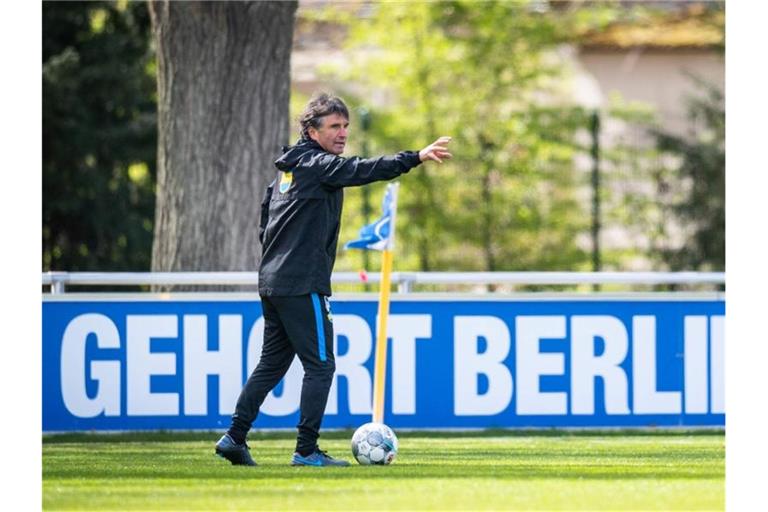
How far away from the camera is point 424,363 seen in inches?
444

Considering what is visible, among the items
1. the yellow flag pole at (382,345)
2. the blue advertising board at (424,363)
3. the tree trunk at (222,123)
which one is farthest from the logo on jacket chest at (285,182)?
the tree trunk at (222,123)

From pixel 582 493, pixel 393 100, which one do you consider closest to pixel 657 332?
pixel 582 493

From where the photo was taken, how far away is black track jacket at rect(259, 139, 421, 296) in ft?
27.0

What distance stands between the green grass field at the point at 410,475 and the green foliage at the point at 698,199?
9916 millimetres

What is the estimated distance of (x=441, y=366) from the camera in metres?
11.3

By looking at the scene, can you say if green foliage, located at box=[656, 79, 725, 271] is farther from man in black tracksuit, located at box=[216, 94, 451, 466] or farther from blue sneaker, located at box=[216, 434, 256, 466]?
blue sneaker, located at box=[216, 434, 256, 466]

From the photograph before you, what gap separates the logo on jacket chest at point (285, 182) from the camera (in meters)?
8.33

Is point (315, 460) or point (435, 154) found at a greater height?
point (435, 154)

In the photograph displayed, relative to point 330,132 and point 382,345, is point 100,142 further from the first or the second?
point 330,132

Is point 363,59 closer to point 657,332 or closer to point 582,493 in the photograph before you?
point 657,332

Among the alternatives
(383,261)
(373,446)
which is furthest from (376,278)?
(373,446)

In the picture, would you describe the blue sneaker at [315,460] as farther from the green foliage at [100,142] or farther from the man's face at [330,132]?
the green foliage at [100,142]

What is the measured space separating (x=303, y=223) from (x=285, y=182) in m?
0.28

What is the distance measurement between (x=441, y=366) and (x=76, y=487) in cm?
439
